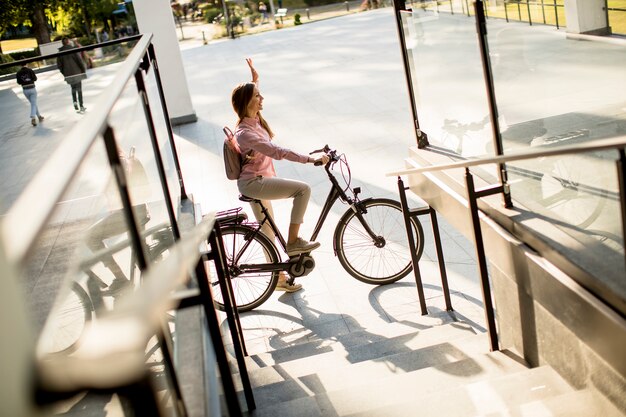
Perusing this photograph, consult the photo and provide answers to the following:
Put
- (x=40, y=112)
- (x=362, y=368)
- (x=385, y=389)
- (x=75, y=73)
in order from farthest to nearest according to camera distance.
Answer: (x=40, y=112) < (x=75, y=73) < (x=362, y=368) < (x=385, y=389)

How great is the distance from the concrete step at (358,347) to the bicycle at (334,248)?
771mm

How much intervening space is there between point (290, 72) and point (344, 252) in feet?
39.6

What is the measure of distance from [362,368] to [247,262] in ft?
5.37

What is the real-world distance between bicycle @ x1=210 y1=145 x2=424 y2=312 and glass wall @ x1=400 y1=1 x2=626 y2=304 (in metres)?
0.78

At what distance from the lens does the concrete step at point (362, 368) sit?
4.55 meters

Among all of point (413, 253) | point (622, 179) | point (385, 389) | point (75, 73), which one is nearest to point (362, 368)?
point (385, 389)

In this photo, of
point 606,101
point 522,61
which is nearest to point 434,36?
point 522,61

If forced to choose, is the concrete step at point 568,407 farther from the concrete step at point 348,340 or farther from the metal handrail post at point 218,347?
the concrete step at point 348,340

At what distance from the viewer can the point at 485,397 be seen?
12.0ft

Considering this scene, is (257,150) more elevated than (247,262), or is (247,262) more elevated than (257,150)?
(257,150)

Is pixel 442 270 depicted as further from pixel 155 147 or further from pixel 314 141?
pixel 314 141

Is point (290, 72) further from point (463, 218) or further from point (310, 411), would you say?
point (310, 411)

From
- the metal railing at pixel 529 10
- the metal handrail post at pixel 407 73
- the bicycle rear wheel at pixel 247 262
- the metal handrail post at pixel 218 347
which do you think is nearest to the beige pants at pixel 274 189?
the bicycle rear wheel at pixel 247 262

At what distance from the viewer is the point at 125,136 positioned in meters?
2.42
